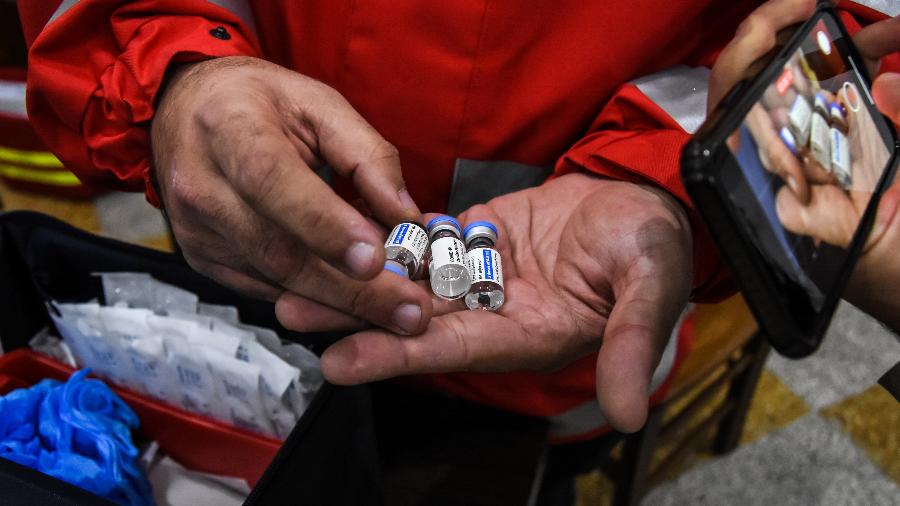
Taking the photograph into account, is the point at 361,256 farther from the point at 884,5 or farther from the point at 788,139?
the point at 884,5

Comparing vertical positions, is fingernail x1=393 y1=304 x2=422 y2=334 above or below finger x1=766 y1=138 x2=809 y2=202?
below

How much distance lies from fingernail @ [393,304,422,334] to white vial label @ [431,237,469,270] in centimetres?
13

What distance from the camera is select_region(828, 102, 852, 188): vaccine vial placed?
0.53 m

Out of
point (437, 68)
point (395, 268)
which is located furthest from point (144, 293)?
point (437, 68)

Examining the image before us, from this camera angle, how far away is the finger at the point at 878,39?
61cm

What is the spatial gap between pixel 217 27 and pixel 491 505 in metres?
0.59

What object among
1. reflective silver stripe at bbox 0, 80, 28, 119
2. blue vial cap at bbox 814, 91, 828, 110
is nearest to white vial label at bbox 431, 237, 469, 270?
blue vial cap at bbox 814, 91, 828, 110

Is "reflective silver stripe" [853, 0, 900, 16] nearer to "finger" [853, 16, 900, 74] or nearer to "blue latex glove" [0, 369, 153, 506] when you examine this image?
"finger" [853, 16, 900, 74]

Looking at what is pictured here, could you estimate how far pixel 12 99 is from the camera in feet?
5.46

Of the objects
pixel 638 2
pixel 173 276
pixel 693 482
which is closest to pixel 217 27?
pixel 173 276

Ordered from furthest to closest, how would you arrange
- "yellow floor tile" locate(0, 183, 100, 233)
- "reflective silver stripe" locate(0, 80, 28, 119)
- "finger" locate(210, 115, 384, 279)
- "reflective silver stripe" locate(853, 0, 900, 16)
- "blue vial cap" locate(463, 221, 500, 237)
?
"yellow floor tile" locate(0, 183, 100, 233) → "reflective silver stripe" locate(0, 80, 28, 119) → "blue vial cap" locate(463, 221, 500, 237) → "reflective silver stripe" locate(853, 0, 900, 16) → "finger" locate(210, 115, 384, 279)

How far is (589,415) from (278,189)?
20.1 inches

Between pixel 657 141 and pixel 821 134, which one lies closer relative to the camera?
pixel 821 134

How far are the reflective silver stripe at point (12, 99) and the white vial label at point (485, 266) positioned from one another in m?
1.44
